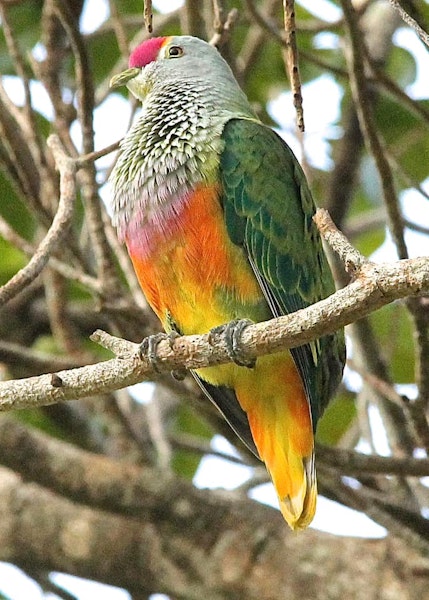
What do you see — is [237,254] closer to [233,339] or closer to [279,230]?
[279,230]

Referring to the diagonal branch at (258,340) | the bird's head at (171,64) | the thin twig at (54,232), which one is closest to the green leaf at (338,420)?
the bird's head at (171,64)

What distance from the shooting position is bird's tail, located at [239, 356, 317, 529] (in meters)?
2.93

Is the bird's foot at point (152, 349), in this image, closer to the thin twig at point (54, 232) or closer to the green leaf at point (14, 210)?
the thin twig at point (54, 232)

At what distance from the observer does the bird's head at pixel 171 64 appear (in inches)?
137

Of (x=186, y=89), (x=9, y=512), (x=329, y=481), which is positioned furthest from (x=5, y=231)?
(x=329, y=481)

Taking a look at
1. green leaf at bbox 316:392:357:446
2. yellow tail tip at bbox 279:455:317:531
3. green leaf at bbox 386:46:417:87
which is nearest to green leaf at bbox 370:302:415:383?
green leaf at bbox 316:392:357:446

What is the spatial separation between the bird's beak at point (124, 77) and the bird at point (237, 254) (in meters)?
0.23

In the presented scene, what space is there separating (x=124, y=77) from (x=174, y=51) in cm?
24

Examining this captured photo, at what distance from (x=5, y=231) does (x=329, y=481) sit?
4.31ft

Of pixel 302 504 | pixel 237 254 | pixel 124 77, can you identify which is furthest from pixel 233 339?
pixel 124 77

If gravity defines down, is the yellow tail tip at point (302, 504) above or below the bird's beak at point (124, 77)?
below

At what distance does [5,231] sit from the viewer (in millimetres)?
3320

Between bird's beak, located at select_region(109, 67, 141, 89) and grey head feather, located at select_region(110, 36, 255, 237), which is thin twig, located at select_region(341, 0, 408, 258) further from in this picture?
bird's beak, located at select_region(109, 67, 141, 89)

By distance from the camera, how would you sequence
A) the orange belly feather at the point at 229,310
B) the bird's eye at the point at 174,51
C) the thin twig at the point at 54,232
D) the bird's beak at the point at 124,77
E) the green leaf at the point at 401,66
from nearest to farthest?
the thin twig at the point at 54,232
the orange belly feather at the point at 229,310
the bird's beak at the point at 124,77
the bird's eye at the point at 174,51
the green leaf at the point at 401,66
